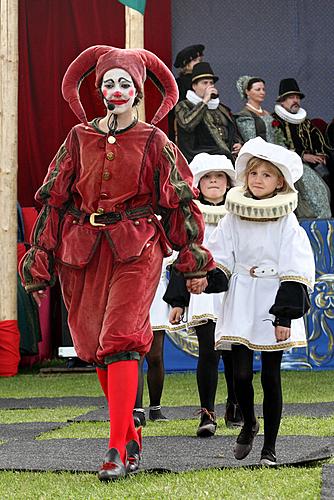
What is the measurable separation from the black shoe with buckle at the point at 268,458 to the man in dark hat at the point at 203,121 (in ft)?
20.0

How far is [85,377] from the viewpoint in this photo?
417 inches

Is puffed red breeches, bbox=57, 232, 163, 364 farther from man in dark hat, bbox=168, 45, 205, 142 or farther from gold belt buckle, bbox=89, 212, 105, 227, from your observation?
man in dark hat, bbox=168, 45, 205, 142

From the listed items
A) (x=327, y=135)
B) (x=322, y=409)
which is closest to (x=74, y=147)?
(x=322, y=409)

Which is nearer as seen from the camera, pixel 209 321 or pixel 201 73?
pixel 209 321

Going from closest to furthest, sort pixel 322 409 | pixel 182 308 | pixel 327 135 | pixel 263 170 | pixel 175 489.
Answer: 1. pixel 175 489
2. pixel 263 170
3. pixel 182 308
4. pixel 322 409
5. pixel 327 135

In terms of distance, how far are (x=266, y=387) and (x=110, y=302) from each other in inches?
29.1

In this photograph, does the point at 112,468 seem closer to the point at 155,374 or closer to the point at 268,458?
the point at 268,458

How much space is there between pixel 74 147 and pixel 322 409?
9.62 feet

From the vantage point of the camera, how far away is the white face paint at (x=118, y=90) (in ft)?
16.3

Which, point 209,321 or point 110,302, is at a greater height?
point 110,302

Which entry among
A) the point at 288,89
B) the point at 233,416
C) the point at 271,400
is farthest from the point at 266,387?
the point at 288,89

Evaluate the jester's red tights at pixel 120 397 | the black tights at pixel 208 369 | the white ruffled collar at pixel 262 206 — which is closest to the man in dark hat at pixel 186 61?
the black tights at pixel 208 369

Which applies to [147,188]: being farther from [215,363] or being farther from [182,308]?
[215,363]

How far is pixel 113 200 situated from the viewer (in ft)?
15.9
